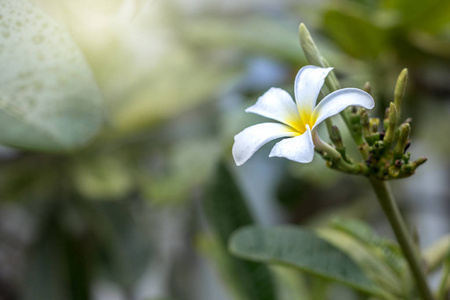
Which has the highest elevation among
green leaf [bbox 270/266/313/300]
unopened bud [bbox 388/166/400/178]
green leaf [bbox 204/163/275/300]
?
unopened bud [bbox 388/166/400/178]

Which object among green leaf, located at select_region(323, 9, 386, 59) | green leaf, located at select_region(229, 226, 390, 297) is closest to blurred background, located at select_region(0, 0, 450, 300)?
green leaf, located at select_region(323, 9, 386, 59)

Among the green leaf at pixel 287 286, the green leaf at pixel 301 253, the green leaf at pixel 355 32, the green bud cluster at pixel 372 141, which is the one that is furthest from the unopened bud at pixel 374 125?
the green leaf at pixel 355 32

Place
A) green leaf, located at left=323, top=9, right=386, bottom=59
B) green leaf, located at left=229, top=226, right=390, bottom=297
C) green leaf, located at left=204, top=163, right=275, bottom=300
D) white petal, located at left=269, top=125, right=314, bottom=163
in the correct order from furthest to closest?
green leaf, located at left=323, top=9, right=386, bottom=59
green leaf, located at left=204, top=163, right=275, bottom=300
green leaf, located at left=229, top=226, right=390, bottom=297
white petal, located at left=269, top=125, right=314, bottom=163

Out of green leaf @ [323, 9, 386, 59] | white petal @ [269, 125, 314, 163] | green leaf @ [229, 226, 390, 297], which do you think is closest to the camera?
white petal @ [269, 125, 314, 163]

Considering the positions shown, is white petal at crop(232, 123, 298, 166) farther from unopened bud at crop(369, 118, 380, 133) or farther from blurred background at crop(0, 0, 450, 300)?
blurred background at crop(0, 0, 450, 300)

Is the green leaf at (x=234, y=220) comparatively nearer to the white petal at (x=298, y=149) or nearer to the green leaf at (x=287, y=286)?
the green leaf at (x=287, y=286)

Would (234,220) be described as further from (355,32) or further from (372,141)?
(355,32)
